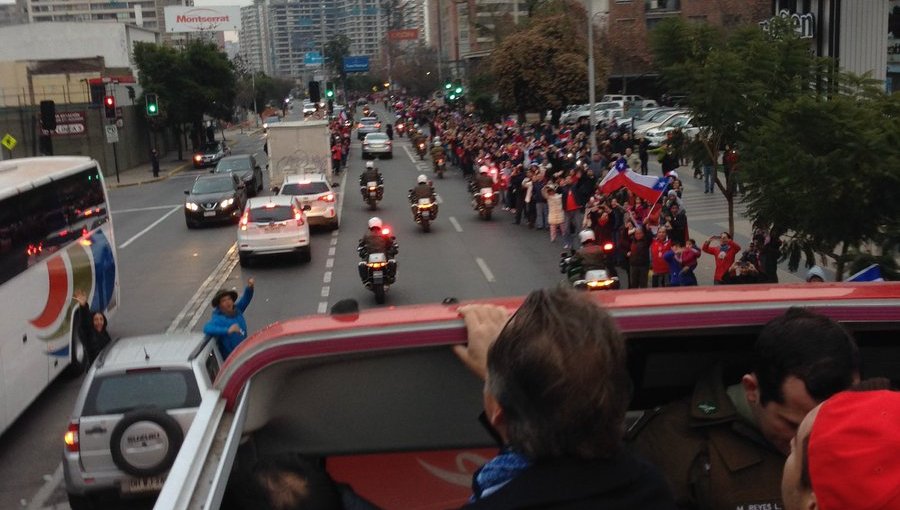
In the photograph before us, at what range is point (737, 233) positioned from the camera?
80.9 feet

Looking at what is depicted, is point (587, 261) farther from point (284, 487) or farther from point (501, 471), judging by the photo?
point (501, 471)

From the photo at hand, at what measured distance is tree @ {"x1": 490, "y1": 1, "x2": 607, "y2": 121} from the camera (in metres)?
49.3

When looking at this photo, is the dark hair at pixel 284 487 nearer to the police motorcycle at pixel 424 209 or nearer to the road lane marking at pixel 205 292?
the road lane marking at pixel 205 292

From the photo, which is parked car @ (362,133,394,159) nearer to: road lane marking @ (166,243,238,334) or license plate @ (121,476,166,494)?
road lane marking @ (166,243,238,334)

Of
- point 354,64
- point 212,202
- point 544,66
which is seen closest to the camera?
point 212,202

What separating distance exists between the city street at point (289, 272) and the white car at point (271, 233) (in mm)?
470

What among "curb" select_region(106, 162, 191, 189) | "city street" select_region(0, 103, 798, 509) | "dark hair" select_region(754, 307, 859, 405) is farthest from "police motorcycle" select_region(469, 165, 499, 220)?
"dark hair" select_region(754, 307, 859, 405)

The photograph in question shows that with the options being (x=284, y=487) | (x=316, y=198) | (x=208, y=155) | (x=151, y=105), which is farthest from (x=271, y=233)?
(x=208, y=155)

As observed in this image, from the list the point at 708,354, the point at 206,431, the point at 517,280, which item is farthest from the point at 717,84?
the point at 206,431

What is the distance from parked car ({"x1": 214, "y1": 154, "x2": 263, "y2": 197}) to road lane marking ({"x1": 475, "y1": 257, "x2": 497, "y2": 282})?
1808 centimetres

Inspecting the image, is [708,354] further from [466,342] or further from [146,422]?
[146,422]

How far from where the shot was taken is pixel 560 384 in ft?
7.52

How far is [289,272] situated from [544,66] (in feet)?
92.6

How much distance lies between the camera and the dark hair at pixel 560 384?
230 centimetres
